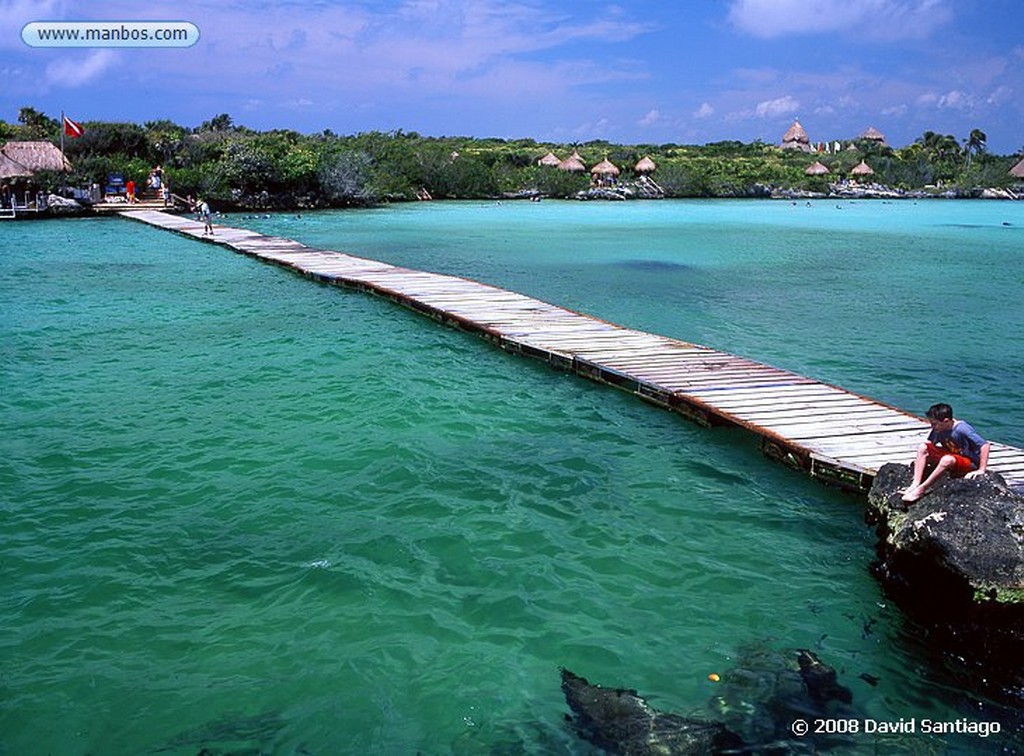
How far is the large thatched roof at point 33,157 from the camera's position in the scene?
4232 cm

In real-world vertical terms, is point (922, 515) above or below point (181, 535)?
above

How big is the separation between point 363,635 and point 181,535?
219cm

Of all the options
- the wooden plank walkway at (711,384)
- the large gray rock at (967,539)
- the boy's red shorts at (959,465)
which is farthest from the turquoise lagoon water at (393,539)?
the boy's red shorts at (959,465)

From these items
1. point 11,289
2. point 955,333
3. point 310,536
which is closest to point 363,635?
point 310,536

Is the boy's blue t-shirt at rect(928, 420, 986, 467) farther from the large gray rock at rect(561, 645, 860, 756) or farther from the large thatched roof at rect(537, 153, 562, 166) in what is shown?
the large thatched roof at rect(537, 153, 562, 166)

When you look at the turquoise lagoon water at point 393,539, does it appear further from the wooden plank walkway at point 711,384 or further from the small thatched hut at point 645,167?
the small thatched hut at point 645,167

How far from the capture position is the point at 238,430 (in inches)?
385

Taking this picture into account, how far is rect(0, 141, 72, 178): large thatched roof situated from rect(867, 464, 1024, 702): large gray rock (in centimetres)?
4500

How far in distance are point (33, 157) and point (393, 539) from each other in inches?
1781

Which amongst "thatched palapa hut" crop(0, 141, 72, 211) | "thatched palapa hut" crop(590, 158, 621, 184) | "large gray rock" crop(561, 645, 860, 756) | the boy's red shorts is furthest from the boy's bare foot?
"thatched palapa hut" crop(590, 158, 621, 184)

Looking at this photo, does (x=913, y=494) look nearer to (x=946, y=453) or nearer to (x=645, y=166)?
(x=946, y=453)

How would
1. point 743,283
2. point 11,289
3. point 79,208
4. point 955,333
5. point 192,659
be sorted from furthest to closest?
point 79,208, point 743,283, point 11,289, point 955,333, point 192,659

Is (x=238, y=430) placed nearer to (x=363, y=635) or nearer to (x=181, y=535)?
(x=181, y=535)

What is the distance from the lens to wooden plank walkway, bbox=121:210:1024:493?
828 centimetres
